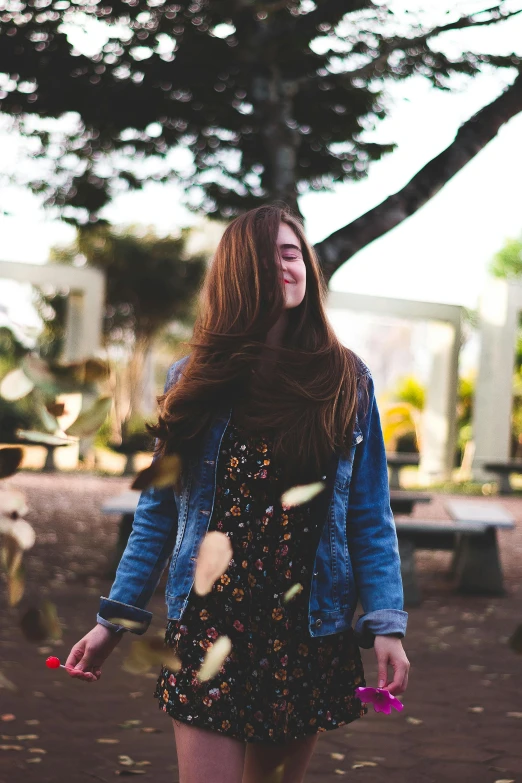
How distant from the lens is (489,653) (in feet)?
17.3

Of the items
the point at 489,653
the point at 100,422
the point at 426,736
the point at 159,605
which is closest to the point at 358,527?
the point at 100,422

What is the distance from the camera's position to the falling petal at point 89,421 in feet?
3.43

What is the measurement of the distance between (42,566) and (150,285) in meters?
16.7

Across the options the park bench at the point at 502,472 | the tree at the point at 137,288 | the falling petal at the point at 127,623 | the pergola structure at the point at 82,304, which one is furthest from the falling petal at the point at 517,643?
the tree at the point at 137,288

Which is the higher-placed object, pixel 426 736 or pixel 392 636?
pixel 392 636

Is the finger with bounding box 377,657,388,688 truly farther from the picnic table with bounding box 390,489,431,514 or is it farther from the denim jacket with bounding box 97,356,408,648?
the picnic table with bounding box 390,489,431,514

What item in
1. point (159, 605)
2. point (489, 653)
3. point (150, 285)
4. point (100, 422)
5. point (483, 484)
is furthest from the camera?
point (150, 285)

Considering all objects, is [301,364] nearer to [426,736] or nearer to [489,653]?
[426,736]

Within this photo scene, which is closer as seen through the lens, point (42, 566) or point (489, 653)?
point (489, 653)

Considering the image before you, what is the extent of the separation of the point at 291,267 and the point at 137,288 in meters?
22.2

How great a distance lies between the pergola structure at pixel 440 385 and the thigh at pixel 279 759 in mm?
18066

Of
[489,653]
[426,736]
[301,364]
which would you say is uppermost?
[301,364]

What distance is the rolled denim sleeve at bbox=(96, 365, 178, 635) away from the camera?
1.94m

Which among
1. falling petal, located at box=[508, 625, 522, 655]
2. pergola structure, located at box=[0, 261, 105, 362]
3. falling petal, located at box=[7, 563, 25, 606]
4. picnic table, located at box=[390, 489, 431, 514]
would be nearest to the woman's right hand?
falling petal, located at box=[7, 563, 25, 606]
